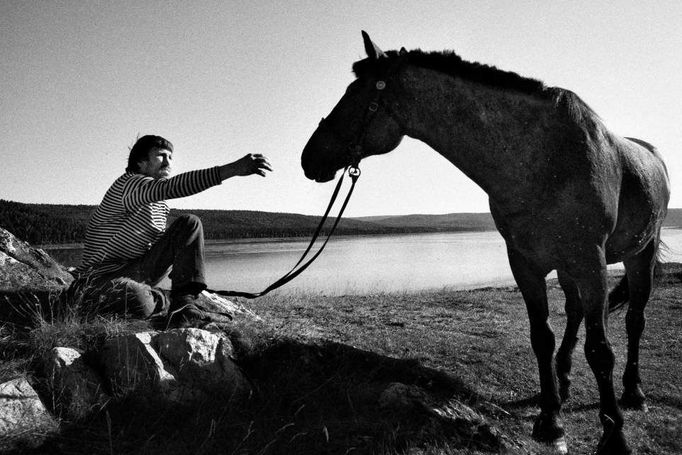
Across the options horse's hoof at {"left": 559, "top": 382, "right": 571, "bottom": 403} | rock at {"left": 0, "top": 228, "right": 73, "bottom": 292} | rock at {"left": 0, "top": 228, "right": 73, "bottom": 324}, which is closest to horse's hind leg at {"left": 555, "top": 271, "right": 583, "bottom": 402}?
horse's hoof at {"left": 559, "top": 382, "right": 571, "bottom": 403}

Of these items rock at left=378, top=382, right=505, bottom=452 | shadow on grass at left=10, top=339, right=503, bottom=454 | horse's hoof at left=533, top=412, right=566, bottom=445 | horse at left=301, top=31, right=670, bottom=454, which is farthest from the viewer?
horse's hoof at left=533, top=412, right=566, bottom=445

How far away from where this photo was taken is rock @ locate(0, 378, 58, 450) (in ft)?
7.90

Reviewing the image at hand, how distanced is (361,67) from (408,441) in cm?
283

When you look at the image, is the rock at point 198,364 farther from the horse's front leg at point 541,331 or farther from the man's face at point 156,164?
the horse's front leg at point 541,331

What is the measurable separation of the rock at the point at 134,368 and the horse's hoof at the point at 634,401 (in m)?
4.25

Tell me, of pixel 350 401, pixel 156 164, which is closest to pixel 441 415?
pixel 350 401

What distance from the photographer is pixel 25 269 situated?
5.70 meters

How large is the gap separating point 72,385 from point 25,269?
3.70 metres

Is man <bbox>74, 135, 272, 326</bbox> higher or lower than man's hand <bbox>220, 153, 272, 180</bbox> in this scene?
lower

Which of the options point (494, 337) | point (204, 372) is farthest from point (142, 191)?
point (494, 337)

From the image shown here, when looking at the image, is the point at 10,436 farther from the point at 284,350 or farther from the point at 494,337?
the point at 494,337

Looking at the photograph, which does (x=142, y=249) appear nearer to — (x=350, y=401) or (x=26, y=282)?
(x=26, y=282)

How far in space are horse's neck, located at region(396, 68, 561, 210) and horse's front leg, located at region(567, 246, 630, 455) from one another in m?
0.72

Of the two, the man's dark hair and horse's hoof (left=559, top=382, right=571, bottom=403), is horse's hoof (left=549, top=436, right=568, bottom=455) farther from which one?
the man's dark hair
